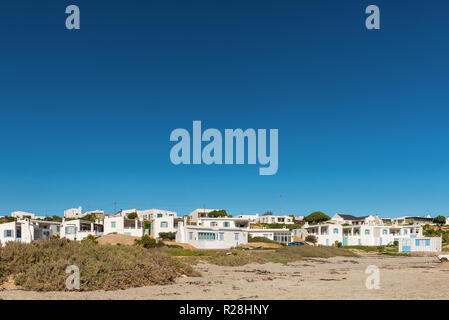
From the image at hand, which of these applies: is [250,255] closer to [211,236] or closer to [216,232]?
[211,236]

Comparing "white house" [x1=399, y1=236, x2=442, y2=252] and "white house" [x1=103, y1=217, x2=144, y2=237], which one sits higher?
"white house" [x1=103, y1=217, x2=144, y2=237]

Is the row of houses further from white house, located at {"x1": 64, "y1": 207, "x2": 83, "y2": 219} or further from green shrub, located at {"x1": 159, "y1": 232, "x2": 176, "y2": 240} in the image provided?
white house, located at {"x1": 64, "y1": 207, "x2": 83, "y2": 219}

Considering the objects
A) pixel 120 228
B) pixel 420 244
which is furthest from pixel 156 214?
pixel 420 244

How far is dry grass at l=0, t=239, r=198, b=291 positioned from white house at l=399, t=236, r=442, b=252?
57.4 m

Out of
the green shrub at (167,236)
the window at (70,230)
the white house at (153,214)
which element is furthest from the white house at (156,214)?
the window at (70,230)

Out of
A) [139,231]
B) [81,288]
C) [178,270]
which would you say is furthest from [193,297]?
[139,231]

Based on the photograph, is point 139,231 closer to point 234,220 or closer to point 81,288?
point 234,220

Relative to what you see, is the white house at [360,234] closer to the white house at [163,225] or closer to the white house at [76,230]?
the white house at [163,225]

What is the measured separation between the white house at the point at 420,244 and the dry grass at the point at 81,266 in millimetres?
57422

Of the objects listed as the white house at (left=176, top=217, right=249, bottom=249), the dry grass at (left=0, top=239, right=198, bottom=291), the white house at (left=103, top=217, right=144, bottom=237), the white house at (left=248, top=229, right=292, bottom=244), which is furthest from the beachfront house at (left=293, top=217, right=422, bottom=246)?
the dry grass at (left=0, top=239, right=198, bottom=291)

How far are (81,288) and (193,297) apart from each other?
16.5 ft

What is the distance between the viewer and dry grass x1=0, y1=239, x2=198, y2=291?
54.7 ft

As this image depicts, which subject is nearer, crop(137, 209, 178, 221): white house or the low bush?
the low bush

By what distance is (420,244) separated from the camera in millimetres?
66438
